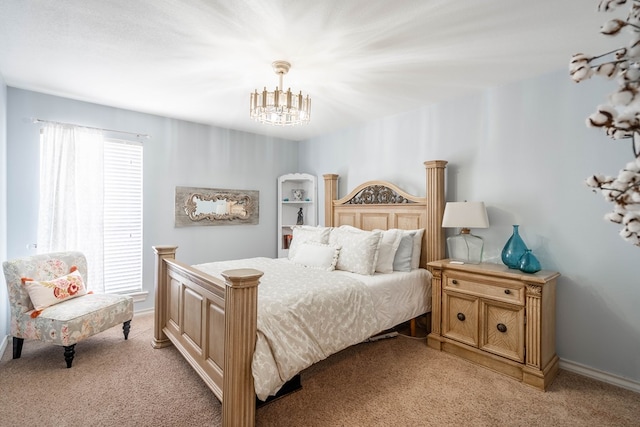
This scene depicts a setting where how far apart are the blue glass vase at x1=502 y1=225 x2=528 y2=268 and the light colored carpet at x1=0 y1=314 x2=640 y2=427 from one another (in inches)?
36.1

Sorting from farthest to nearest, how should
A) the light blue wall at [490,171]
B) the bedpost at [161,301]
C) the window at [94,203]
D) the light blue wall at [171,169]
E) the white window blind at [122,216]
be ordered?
the white window blind at [122,216] < the window at [94,203] < the light blue wall at [171,169] < the bedpost at [161,301] < the light blue wall at [490,171]

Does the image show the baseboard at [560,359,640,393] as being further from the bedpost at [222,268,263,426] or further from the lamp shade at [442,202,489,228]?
the bedpost at [222,268,263,426]

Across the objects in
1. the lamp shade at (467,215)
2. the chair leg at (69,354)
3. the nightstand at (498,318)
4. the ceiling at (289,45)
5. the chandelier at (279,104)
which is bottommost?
the chair leg at (69,354)

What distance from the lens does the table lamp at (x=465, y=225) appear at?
280cm

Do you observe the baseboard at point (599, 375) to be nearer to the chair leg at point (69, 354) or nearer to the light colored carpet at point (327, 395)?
the light colored carpet at point (327, 395)

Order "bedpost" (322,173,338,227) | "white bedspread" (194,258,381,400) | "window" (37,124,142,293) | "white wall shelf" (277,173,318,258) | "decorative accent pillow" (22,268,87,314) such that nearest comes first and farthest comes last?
"white bedspread" (194,258,381,400) < "decorative accent pillow" (22,268,87,314) < "window" (37,124,142,293) < "bedpost" (322,173,338,227) < "white wall shelf" (277,173,318,258)

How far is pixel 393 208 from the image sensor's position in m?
3.72

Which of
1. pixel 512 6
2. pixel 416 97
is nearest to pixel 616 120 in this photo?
pixel 512 6

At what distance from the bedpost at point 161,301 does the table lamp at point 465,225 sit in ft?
8.86

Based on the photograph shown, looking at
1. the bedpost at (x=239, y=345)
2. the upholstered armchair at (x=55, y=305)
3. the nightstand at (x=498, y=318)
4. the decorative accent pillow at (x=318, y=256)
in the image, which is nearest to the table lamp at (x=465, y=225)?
the nightstand at (x=498, y=318)

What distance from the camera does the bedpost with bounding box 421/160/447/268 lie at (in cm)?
322

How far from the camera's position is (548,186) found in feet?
8.68

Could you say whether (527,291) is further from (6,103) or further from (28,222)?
(6,103)

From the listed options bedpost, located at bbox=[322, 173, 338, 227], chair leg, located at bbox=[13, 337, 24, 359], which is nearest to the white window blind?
chair leg, located at bbox=[13, 337, 24, 359]
